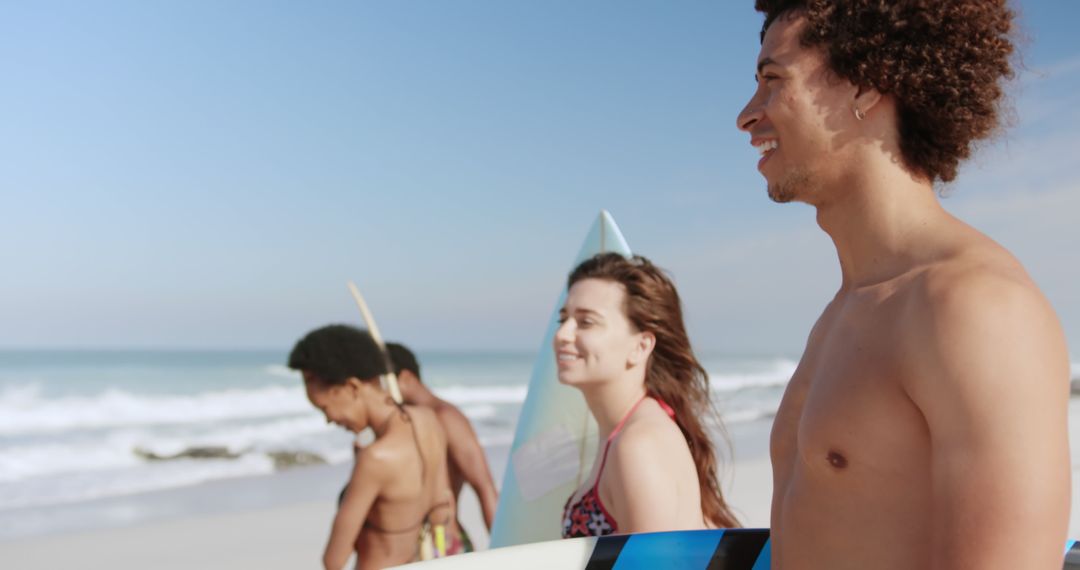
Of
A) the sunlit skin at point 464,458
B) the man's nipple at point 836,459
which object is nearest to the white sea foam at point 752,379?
the sunlit skin at point 464,458

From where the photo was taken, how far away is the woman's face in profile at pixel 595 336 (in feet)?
9.45

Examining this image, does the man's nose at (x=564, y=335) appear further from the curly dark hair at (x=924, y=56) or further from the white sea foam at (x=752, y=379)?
the white sea foam at (x=752, y=379)

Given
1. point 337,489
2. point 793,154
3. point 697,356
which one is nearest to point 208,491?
point 337,489

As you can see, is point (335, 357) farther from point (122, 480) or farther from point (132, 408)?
point (132, 408)

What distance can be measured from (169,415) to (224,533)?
12800 mm

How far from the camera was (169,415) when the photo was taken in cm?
1941

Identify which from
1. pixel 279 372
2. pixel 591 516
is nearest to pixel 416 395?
pixel 591 516

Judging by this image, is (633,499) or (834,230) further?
(633,499)

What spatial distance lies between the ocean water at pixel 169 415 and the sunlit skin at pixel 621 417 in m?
4.80

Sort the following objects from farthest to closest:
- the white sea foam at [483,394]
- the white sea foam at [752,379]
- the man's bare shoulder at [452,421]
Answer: the white sea foam at [752,379] → the white sea foam at [483,394] → the man's bare shoulder at [452,421]

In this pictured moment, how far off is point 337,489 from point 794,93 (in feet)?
32.2

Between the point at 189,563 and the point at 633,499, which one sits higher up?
the point at 633,499

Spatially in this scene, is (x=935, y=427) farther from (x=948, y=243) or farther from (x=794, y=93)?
(x=794, y=93)

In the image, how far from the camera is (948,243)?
1.24 m
